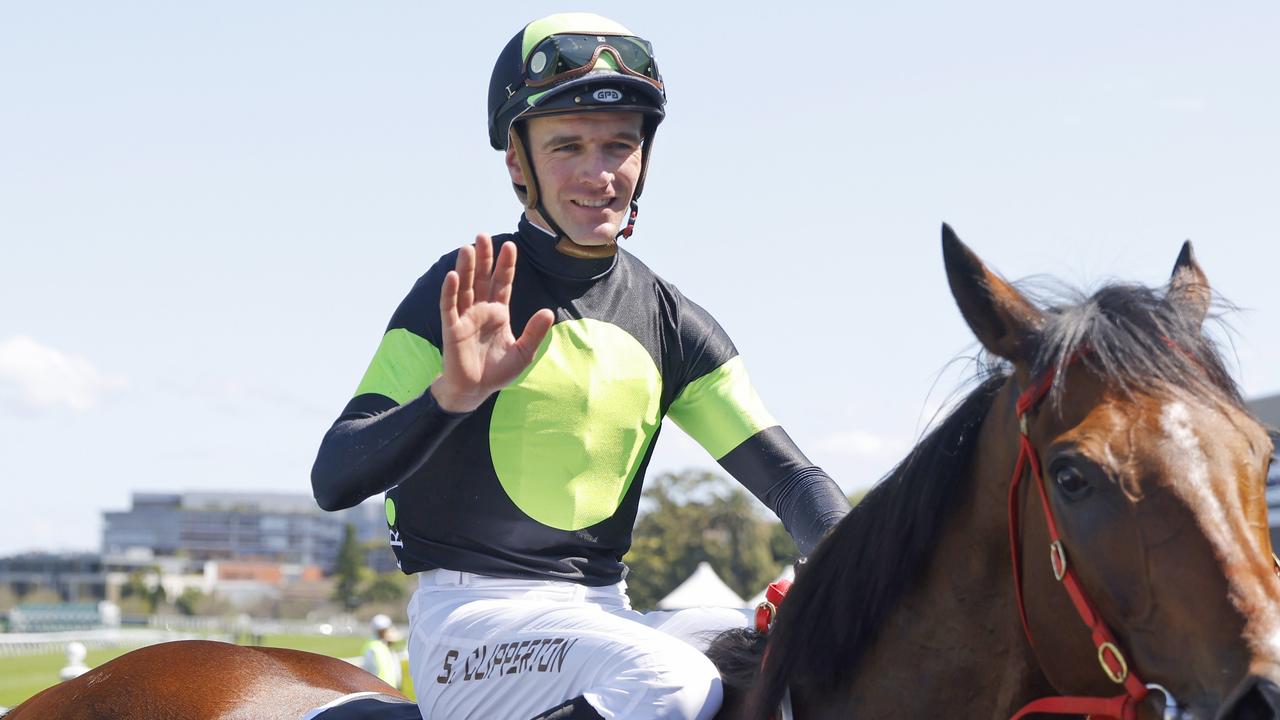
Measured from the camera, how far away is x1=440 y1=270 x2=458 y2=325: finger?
276 centimetres

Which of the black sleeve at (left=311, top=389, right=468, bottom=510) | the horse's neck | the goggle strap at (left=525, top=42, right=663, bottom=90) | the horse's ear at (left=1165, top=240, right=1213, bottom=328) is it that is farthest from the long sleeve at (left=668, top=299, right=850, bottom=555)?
the horse's ear at (left=1165, top=240, right=1213, bottom=328)

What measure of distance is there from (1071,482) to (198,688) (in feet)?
9.58

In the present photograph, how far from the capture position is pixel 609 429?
335 centimetres

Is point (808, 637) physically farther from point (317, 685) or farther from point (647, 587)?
point (647, 587)

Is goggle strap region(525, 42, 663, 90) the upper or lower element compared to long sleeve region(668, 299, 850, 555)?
upper

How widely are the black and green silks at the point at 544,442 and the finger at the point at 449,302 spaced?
30cm

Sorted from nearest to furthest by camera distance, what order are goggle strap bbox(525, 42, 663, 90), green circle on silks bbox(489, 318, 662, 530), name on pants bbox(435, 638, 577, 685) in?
1. name on pants bbox(435, 638, 577, 685)
2. green circle on silks bbox(489, 318, 662, 530)
3. goggle strap bbox(525, 42, 663, 90)

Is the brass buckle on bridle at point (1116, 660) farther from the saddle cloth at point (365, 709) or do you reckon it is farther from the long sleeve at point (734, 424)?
the saddle cloth at point (365, 709)

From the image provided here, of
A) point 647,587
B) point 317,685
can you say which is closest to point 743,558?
point 647,587

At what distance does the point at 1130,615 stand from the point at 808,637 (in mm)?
778

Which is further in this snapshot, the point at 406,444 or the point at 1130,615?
the point at 406,444

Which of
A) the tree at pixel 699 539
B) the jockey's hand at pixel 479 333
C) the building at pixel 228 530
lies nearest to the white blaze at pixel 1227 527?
the jockey's hand at pixel 479 333

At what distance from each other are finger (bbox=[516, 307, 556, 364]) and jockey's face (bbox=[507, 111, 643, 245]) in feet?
2.56

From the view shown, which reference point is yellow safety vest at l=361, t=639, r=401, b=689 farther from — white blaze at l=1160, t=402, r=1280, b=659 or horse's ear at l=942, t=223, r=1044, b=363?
white blaze at l=1160, t=402, r=1280, b=659
